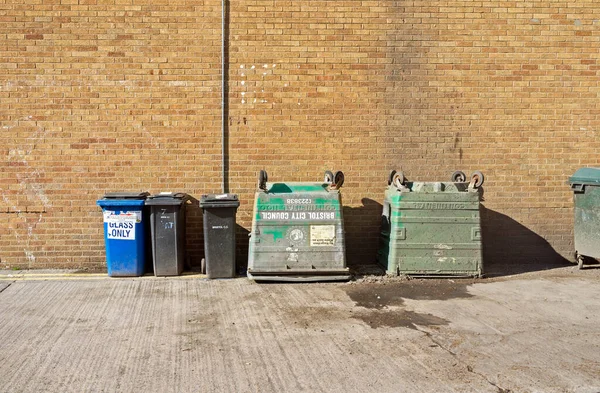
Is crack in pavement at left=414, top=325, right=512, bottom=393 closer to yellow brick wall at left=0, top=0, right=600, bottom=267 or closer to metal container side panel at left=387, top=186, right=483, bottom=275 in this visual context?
metal container side panel at left=387, top=186, right=483, bottom=275

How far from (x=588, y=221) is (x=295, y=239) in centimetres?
439

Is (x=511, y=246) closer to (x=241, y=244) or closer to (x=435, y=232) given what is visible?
(x=435, y=232)

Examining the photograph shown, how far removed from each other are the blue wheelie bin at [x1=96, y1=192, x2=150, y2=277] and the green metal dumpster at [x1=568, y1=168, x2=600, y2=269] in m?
6.36

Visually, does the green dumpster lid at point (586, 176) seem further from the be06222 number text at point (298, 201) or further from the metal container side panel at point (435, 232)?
the be06222 number text at point (298, 201)

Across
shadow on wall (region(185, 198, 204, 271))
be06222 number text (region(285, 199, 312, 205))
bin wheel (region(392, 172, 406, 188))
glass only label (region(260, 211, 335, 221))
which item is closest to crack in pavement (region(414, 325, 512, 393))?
glass only label (region(260, 211, 335, 221))

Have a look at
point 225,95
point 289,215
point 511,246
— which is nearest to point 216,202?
point 289,215

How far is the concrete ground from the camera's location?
4.89 m

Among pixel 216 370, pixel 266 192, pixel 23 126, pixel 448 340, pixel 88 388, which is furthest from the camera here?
pixel 23 126

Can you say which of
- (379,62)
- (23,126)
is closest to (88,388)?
(23,126)

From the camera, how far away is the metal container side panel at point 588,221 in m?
8.71

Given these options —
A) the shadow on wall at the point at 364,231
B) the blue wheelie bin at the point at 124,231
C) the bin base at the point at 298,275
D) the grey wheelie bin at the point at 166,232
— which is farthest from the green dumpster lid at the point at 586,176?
the blue wheelie bin at the point at 124,231

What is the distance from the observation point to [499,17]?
9.20 metres

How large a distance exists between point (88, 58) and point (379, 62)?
A: 4.34 metres

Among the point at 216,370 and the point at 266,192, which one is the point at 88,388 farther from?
the point at 266,192
